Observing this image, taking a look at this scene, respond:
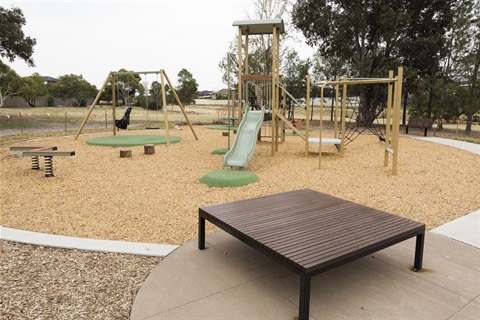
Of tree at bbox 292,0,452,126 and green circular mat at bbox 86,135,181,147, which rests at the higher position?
tree at bbox 292,0,452,126

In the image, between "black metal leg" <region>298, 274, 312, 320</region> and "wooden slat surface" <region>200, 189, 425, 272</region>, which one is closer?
"black metal leg" <region>298, 274, 312, 320</region>

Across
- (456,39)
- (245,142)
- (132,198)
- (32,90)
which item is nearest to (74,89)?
(32,90)

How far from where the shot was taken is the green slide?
8102mm

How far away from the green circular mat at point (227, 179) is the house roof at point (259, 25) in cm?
513

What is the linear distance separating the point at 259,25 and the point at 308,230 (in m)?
8.51

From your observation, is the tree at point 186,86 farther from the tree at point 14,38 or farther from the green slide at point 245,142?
the green slide at point 245,142

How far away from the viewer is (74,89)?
62.5m

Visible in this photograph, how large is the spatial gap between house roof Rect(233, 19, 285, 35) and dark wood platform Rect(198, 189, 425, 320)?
7284 mm

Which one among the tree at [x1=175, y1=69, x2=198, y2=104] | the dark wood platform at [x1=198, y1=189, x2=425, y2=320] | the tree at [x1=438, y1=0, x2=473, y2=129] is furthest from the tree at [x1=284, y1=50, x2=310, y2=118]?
the tree at [x1=175, y1=69, x2=198, y2=104]

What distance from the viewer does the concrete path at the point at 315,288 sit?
2.55 m

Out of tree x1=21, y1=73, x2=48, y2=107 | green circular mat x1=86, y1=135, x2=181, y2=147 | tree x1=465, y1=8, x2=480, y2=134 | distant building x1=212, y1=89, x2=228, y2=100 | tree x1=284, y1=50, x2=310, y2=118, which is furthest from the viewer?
tree x1=21, y1=73, x2=48, y2=107

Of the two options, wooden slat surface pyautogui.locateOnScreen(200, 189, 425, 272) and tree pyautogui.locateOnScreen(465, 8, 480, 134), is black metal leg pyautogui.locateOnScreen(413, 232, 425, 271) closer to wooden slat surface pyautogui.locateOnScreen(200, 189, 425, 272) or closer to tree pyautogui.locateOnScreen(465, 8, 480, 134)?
wooden slat surface pyautogui.locateOnScreen(200, 189, 425, 272)

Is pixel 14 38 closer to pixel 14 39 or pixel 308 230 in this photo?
pixel 14 39

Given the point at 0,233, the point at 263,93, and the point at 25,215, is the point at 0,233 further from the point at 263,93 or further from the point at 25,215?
the point at 263,93
